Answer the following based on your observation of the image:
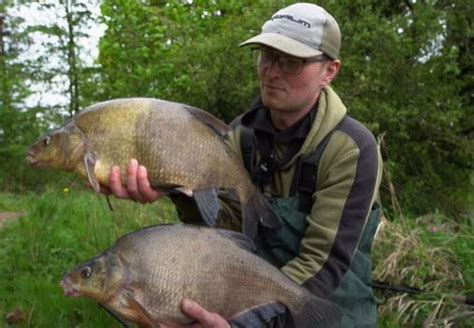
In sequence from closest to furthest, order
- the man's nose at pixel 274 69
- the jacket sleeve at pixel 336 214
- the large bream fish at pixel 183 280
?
the large bream fish at pixel 183 280
the jacket sleeve at pixel 336 214
the man's nose at pixel 274 69

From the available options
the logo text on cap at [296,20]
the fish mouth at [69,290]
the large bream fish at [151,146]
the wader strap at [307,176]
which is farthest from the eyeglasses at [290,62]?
the fish mouth at [69,290]

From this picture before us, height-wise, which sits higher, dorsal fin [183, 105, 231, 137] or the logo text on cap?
the logo text on cap

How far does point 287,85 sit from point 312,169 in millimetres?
342

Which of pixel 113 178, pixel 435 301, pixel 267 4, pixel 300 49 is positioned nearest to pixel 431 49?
pixel 267 4

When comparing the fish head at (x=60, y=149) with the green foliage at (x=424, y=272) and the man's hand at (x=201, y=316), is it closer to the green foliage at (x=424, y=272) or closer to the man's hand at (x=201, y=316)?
the man's hand at (x=201, y=316)

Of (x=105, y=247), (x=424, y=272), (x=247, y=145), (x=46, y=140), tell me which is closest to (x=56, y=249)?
(x=105, y=247)

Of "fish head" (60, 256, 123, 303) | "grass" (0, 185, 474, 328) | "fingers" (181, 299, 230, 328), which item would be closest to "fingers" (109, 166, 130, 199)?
"fish head" (60, 256, 123, 303)

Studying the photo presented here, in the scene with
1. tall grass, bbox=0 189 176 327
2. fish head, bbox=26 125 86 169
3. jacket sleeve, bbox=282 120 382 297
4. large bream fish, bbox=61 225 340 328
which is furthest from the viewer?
tall grass, bbox=0 189 176 327

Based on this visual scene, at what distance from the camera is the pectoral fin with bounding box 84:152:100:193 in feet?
9.64

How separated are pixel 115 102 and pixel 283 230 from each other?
834mm

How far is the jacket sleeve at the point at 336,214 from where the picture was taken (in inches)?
123

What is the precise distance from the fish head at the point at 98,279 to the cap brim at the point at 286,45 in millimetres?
1010

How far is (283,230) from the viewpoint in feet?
10.7

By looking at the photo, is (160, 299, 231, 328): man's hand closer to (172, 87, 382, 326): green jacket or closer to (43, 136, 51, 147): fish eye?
(172, 87, 382, 326): green jacket
